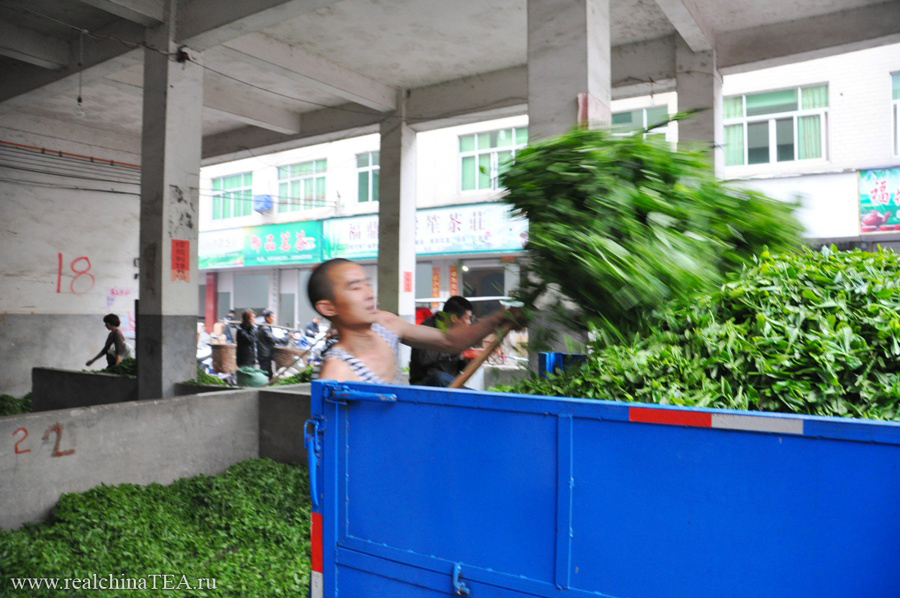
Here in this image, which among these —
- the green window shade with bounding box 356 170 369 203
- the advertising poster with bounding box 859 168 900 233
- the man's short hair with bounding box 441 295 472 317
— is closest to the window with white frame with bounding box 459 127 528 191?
the green window shade with bounding box 356 170 369 203

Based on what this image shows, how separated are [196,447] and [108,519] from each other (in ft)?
4.63

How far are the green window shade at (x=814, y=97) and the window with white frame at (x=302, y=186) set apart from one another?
15.2 metres

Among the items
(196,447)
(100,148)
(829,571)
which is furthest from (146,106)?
(829,571)

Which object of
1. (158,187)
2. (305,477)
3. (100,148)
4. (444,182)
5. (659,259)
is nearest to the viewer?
(659,259)

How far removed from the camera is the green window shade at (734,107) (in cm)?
1517

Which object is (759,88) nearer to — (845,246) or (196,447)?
(845,246)

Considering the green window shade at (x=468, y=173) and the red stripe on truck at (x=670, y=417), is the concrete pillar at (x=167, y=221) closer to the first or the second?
the red stripe on truck at (x=670, y=417)

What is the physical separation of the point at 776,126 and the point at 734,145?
0.97 metres

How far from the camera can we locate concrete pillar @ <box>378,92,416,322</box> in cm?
1176

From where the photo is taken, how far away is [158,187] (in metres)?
7.84

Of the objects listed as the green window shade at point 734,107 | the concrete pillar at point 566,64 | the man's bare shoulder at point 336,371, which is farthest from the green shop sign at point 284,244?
the man's bare shoulder at point 336,371

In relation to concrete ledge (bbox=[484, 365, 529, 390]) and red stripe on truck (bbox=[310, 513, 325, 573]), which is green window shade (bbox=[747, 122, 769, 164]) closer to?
Result: concrete ledge (bbox=[484, 365, 529, 390])

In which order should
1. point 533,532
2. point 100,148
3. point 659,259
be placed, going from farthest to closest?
point 100,148
point 659,259
point 533,532

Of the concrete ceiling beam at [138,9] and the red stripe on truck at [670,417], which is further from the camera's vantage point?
the concrete ceiling beam at [138,9]
